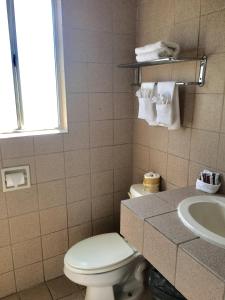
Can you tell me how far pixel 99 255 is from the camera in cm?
153

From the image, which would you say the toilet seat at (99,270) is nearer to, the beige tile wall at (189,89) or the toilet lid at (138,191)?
the toilet lid at (138,191)

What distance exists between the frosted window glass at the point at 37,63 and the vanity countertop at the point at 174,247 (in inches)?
37.6

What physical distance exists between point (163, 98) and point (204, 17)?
463 mm

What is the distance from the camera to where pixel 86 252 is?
157cm

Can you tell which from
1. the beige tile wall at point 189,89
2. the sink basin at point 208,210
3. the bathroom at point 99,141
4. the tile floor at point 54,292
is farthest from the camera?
the tile floor at point 54,292

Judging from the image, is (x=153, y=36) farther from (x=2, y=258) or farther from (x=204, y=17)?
(x=2, y=258)

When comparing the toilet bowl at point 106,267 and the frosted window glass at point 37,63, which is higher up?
the frosted window glass at point 37,63

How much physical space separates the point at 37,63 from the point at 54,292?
5.39 feet

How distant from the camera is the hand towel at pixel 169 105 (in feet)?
4.69

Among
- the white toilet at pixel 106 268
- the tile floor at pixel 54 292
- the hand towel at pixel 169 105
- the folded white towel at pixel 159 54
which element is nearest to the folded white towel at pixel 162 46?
the folded white towel at pixel 159 54

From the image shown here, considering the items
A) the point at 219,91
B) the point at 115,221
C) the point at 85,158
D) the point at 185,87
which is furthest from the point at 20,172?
the point at 219,91

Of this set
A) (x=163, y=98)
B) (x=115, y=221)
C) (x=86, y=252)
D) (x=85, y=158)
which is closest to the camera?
(x=163, y=98)

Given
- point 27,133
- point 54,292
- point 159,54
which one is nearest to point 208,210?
point 159,54

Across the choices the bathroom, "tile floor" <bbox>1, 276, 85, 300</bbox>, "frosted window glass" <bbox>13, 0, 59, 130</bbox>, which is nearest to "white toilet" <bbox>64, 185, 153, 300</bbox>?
the bathroom
